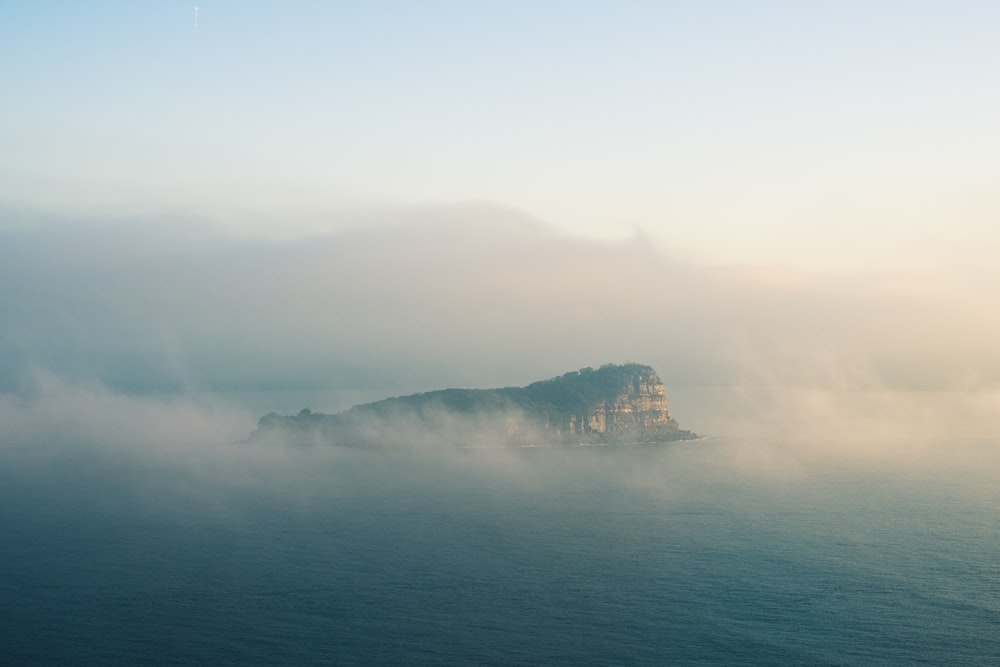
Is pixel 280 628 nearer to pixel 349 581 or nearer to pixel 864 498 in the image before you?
pixel 349 581

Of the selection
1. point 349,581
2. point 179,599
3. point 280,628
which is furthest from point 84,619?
point 349,581

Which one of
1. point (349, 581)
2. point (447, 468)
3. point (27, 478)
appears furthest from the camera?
point (447, 468)

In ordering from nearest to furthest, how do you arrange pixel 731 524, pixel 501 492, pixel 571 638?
pixel 571 638, pixel 731 524, pixel 501 492

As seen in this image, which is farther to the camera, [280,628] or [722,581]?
[722,581]

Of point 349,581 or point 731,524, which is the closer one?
point 349,581

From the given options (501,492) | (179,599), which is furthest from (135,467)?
(179,599)

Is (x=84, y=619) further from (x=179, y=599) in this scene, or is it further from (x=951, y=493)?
(x=951, y=493)
